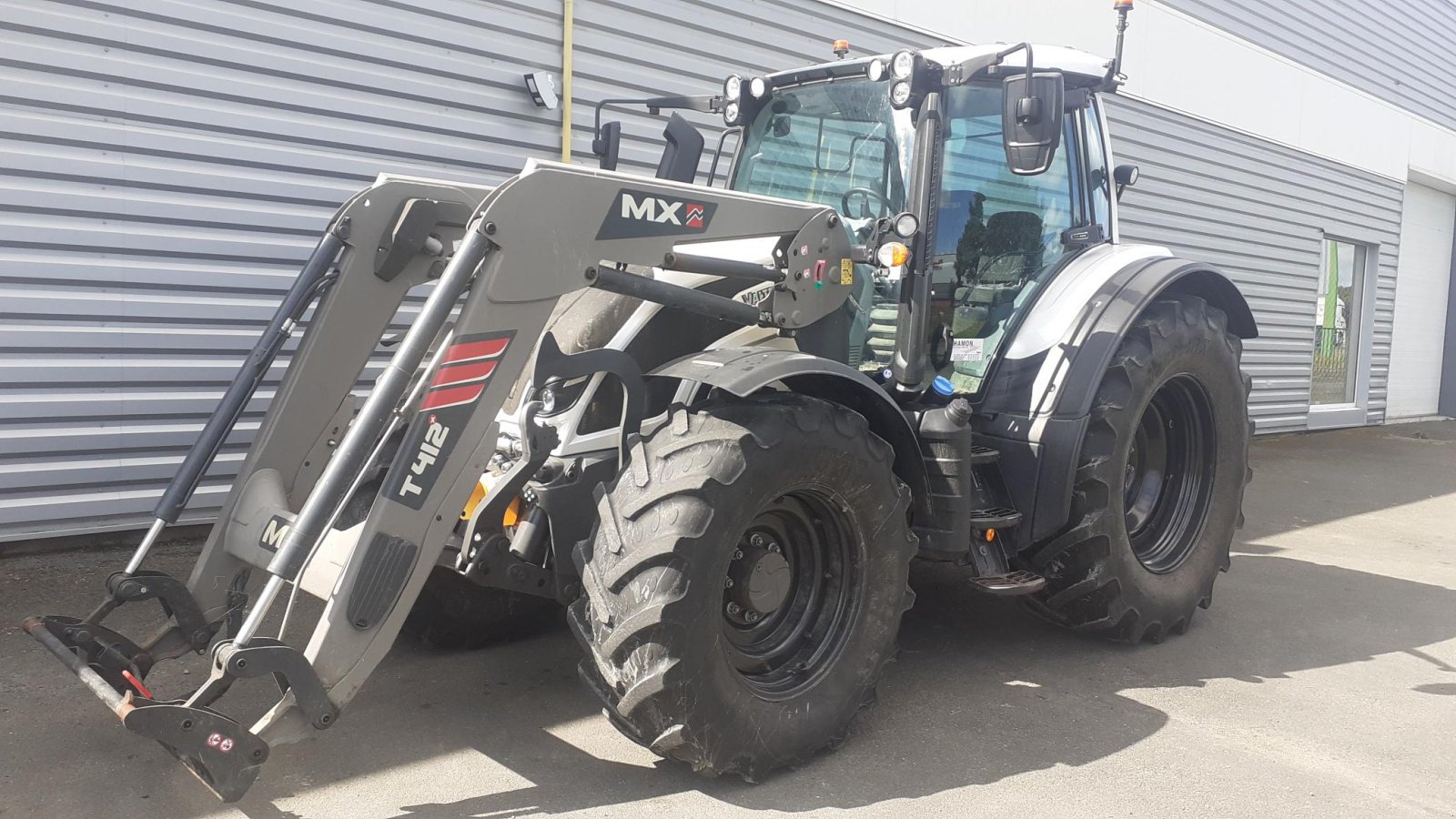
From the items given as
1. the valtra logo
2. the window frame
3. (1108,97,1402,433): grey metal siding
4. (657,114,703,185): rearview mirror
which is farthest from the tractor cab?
the window frame

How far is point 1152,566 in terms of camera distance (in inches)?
186

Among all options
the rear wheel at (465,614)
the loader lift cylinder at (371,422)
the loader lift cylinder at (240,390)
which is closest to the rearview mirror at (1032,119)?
the loader lift cylinder at (371,422)

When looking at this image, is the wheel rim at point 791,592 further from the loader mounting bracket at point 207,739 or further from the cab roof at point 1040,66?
the cab roof at point 1040,66

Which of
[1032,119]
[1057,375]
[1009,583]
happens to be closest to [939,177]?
[1032,119]

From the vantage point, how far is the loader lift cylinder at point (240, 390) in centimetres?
339

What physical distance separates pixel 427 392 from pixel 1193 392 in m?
3.49

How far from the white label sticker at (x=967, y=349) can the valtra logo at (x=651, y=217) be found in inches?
53.4

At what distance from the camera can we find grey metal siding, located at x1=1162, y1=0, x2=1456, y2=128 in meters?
12.2

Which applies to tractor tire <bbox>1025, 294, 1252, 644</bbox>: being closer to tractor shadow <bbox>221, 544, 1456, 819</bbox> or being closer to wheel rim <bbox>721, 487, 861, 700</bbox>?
tractor shadow <bbox>221, 544, 1456, 819</bbox>

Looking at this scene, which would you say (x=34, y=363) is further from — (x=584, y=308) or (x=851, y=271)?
(x=851, y=271)

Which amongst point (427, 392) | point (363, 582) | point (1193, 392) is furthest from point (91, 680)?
point (1193, 392)

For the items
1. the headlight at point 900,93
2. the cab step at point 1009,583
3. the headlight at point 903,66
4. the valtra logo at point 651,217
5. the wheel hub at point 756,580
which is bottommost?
the cab step at point 1009,583

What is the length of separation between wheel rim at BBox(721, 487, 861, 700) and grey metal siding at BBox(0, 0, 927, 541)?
364cm

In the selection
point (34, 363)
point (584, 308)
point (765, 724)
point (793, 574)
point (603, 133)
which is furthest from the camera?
point (34, 363)
